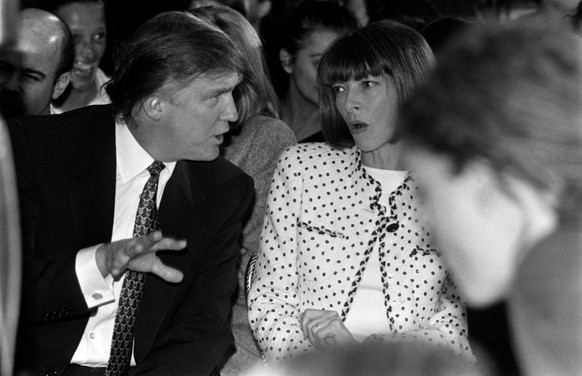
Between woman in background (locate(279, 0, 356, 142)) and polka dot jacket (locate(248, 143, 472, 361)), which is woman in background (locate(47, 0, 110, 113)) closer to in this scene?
woman in background (locate(279, 0, 356, 142))

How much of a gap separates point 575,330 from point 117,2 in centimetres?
436

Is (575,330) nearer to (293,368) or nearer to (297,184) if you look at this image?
(293,368)

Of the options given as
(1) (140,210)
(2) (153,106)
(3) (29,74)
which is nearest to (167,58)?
(2) (153,106)

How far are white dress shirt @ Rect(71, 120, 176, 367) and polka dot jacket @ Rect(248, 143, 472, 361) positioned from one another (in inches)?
14.1

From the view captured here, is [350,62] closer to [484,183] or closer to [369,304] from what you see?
[369,304]

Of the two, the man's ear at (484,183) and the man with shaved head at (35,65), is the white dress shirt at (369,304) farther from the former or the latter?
the man's ear at (484,183)

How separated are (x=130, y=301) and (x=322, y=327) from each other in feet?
1.69

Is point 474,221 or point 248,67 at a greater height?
point 474,221

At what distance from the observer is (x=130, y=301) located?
8.37 ft

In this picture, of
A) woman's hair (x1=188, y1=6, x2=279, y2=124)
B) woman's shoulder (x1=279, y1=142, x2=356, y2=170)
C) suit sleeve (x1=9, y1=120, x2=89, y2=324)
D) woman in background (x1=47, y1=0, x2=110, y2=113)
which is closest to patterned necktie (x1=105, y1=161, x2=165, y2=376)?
suit sleeve (x1=9, y1=120, x2=89, y2=324)

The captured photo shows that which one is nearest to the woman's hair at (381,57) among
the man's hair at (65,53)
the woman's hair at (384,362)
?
the man's hair at (65,53)

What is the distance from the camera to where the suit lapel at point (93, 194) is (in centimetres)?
253

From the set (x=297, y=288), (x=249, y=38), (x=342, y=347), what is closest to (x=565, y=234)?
(x=342, y=347)

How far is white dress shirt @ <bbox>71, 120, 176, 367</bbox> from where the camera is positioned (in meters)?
2.42
